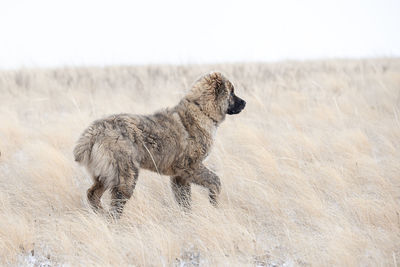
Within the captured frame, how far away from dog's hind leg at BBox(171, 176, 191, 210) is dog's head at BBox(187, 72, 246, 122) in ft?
2.74

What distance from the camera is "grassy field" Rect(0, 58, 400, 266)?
3547mm

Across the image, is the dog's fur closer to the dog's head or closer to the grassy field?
the dog's head

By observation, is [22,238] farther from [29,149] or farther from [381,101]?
[381,101]

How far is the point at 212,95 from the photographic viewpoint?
5074mm

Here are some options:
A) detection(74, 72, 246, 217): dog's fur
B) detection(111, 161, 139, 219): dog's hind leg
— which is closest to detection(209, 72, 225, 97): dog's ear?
detection(74, 72, 246, 217): dog's fur

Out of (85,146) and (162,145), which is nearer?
(85,146)

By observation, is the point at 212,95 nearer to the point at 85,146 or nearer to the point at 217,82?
the point at 217,82

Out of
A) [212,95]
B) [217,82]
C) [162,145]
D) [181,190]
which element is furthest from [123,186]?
[217,82]

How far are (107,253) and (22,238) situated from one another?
83 centimetres

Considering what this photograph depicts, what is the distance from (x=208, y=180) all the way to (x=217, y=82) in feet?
3.95

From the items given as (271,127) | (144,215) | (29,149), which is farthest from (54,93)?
(144,215)

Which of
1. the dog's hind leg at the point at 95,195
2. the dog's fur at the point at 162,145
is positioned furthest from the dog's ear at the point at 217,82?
the dog's hind leg at the point at 95,195

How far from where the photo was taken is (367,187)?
5.35m

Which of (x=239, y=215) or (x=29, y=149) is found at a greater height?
(x=239, y=215)
